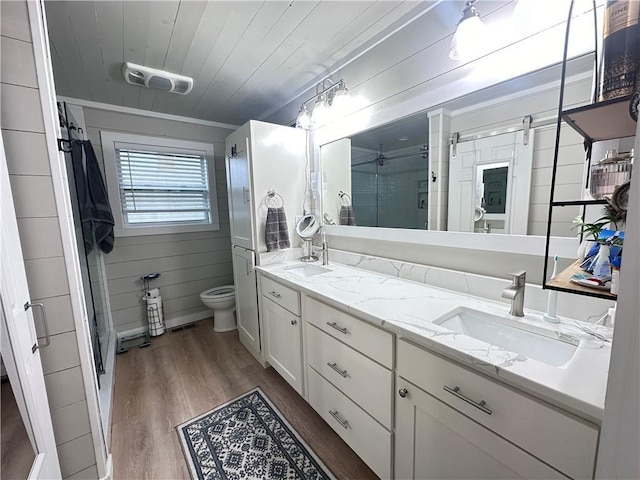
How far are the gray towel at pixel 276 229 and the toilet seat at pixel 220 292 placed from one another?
1.01 meters

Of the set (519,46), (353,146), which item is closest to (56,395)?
(353,146)

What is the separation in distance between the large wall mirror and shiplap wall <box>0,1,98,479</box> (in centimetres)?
166

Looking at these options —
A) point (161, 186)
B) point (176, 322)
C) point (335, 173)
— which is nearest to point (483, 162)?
point (335, 173)

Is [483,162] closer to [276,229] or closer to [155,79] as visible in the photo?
[276,229]

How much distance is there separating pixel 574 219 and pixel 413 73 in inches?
42.6

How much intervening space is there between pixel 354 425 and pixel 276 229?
1431mm

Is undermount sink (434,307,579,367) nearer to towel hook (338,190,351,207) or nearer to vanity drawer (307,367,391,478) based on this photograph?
vanity drawer (307,367,391,478)

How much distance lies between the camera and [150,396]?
6.16ft

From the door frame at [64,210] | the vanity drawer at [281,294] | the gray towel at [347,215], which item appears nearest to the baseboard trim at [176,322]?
the vanity drawer at [281,294]

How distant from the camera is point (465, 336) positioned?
2.84 feet

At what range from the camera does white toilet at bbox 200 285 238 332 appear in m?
2.74

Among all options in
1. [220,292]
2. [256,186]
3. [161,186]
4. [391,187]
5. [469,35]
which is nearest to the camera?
[469,35]

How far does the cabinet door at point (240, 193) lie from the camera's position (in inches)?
83.1

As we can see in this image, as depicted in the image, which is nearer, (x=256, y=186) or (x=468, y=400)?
(x=468, y=400)
